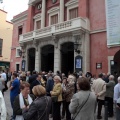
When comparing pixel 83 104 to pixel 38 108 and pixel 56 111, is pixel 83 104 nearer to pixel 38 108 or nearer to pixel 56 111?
pixel 38 108

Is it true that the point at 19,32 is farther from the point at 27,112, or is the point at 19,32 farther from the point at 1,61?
the point at 27,112

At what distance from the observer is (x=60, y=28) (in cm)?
1616

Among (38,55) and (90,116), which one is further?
(38,55)

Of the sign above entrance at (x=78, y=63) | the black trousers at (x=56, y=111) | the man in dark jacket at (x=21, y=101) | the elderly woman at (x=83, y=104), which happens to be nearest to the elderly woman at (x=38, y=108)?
the man in dark jacket at (x=21, y=101)

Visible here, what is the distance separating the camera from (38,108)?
10.5 ft

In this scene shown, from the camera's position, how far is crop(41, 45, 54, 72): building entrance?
1861 centimetres

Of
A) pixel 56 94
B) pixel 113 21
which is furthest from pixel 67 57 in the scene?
pixel 56 94

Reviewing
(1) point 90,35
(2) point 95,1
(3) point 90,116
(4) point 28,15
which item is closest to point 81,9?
(2) point 95,1

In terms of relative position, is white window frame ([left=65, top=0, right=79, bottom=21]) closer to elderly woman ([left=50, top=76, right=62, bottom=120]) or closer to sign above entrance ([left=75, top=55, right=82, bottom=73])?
sign above entrance ([left=75, top=55, right=82, bottom=73])

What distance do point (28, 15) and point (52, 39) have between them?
6726 millimetres

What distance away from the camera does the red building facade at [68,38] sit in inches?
588

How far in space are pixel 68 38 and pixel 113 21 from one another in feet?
14.3

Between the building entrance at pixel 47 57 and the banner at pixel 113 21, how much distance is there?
21.8ft

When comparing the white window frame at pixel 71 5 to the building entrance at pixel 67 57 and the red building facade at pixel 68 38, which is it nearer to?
the red building facade at pixel 68 38
